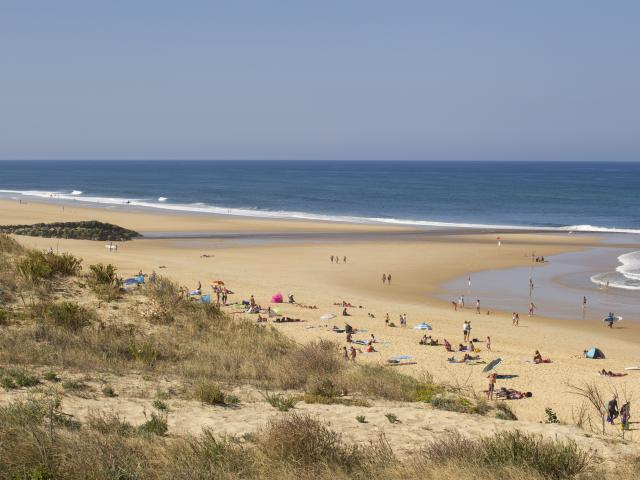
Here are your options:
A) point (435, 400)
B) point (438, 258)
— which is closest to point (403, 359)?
point (435, 400)

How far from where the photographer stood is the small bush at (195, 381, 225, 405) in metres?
10.6

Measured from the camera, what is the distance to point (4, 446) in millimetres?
7051

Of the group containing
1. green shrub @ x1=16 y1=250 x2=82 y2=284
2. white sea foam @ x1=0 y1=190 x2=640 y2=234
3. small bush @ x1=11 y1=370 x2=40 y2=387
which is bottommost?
white sea foam @ x1=0 y1=190 x2=640 y2=234

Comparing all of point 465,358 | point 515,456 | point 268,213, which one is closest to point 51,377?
point 515,456

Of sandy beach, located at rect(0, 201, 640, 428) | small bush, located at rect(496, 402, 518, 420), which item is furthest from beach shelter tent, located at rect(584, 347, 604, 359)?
small bush, located at rect(496, 402, 518, 420)

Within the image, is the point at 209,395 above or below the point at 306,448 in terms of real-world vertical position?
below

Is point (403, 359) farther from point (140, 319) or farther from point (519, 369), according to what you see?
point (140, 319)

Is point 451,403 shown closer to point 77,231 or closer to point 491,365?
point 491,365

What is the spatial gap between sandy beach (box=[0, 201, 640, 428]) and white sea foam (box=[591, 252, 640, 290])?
5603 millimetres

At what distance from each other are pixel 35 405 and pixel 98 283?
377 inches

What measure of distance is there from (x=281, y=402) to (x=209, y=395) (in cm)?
118

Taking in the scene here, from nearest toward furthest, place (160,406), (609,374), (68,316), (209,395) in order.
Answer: (160,406) < (209,395) < (68,316) < (609,374)

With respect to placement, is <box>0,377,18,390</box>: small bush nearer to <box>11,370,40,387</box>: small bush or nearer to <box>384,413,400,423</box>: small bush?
<box>11,370,40,387</box>: small bush

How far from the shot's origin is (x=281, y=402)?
10766 mm
